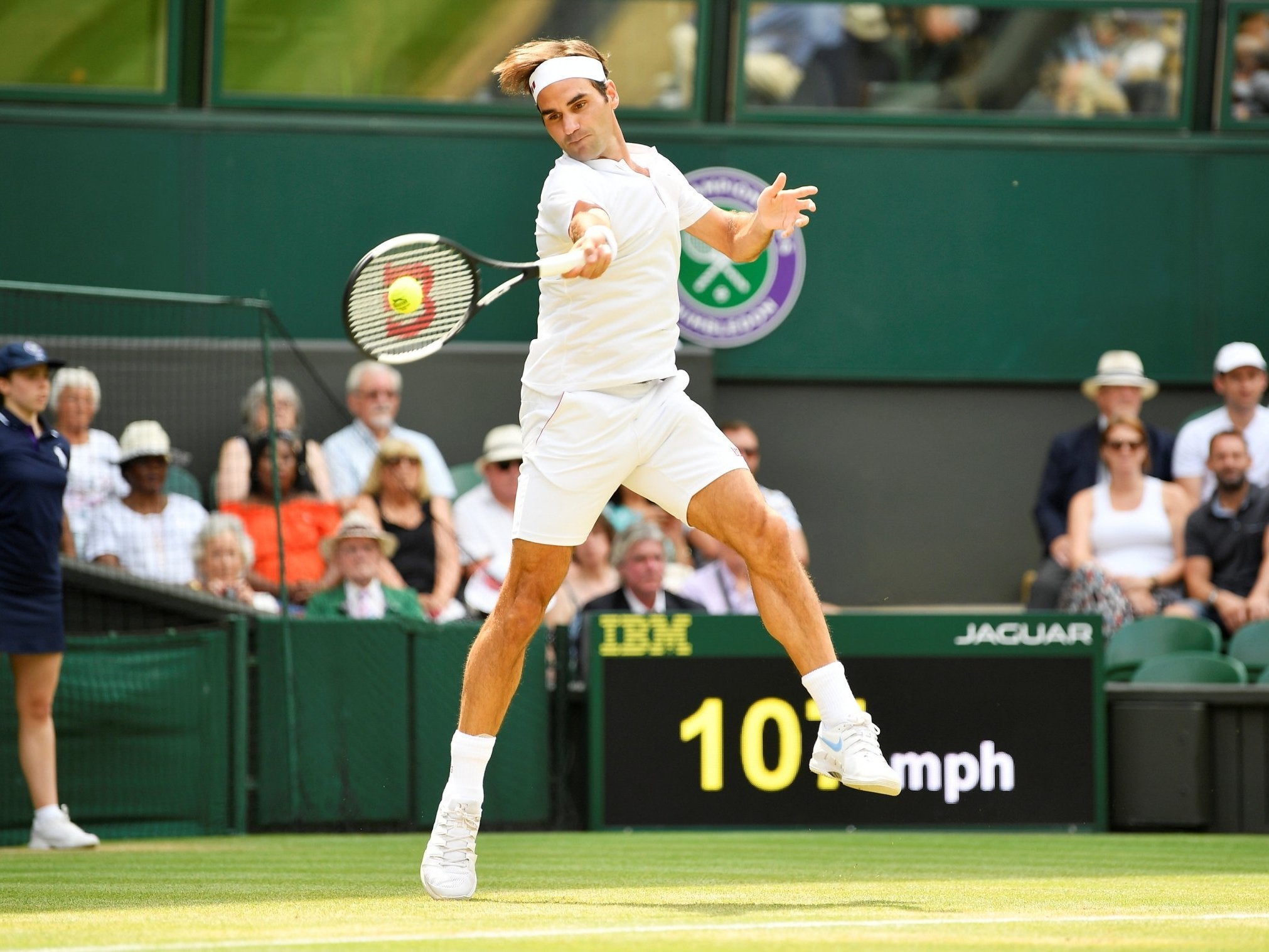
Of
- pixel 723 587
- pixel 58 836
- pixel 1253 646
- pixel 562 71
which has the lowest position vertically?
pixel 58 836

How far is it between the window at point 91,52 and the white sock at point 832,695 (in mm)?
8109

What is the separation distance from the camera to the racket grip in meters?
4.96

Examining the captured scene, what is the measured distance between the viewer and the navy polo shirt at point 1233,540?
10.0m

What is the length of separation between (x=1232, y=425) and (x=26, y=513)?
6.33 metres

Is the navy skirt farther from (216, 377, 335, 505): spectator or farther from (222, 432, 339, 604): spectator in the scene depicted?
(216, 377, 335, 505): spectator

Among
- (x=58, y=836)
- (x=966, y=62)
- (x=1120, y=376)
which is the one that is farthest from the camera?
(x=966, y=62)

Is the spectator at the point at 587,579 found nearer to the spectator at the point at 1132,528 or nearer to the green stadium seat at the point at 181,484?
the green stadium seat at the point at 181,484

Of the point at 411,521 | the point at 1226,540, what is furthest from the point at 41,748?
the point at 1226,540

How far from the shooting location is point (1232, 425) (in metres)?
10.9

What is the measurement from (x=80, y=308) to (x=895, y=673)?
4989 millimetres

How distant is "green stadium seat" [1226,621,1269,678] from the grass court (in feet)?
5.52

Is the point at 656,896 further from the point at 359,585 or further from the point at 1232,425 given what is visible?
the point at 1232,425

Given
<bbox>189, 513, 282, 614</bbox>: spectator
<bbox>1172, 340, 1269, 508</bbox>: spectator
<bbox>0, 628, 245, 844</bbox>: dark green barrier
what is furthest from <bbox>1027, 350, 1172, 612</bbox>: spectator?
<bbox>0, 628, 245, 844</bbox>: dark green barrier

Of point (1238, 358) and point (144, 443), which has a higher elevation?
point (1238, 358)
